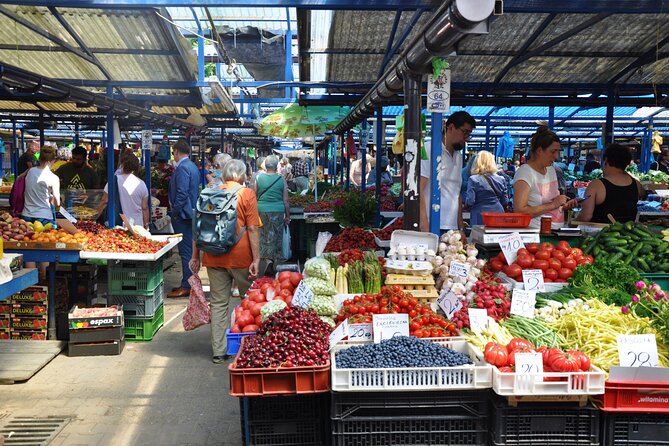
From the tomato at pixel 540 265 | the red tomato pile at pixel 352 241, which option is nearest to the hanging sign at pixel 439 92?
the tomato at pixel 540 265

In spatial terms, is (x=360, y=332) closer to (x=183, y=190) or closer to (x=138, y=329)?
(x=138, y=329)

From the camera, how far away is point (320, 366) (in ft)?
12.5

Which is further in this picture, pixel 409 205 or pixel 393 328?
pixel 409 205

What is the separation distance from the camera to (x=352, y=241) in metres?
8.48

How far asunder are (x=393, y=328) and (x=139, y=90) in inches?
373

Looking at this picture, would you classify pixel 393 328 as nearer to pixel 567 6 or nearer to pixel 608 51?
pixel 567 6

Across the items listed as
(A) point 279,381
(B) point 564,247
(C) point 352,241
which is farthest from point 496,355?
(C) point 352,241

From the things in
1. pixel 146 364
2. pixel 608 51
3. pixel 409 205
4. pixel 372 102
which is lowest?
pixel 146 364

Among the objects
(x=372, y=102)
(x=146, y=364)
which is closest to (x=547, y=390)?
(x=146, y=364)

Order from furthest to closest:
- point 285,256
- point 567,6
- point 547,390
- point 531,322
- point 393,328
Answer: point 285,256 → point 567,6 → point 531,322 → point 393,328 → point 547,390

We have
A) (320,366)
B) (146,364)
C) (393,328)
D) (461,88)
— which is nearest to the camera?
(320,366)

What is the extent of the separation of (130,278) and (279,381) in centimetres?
424

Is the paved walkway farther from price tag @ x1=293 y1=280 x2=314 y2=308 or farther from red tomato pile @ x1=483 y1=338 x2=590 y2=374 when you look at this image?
red tomato pile @ x1=483 y1=338 x2=590 y2=374

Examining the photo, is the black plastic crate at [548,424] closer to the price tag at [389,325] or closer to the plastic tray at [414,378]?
the plastic tray at [414,378]
